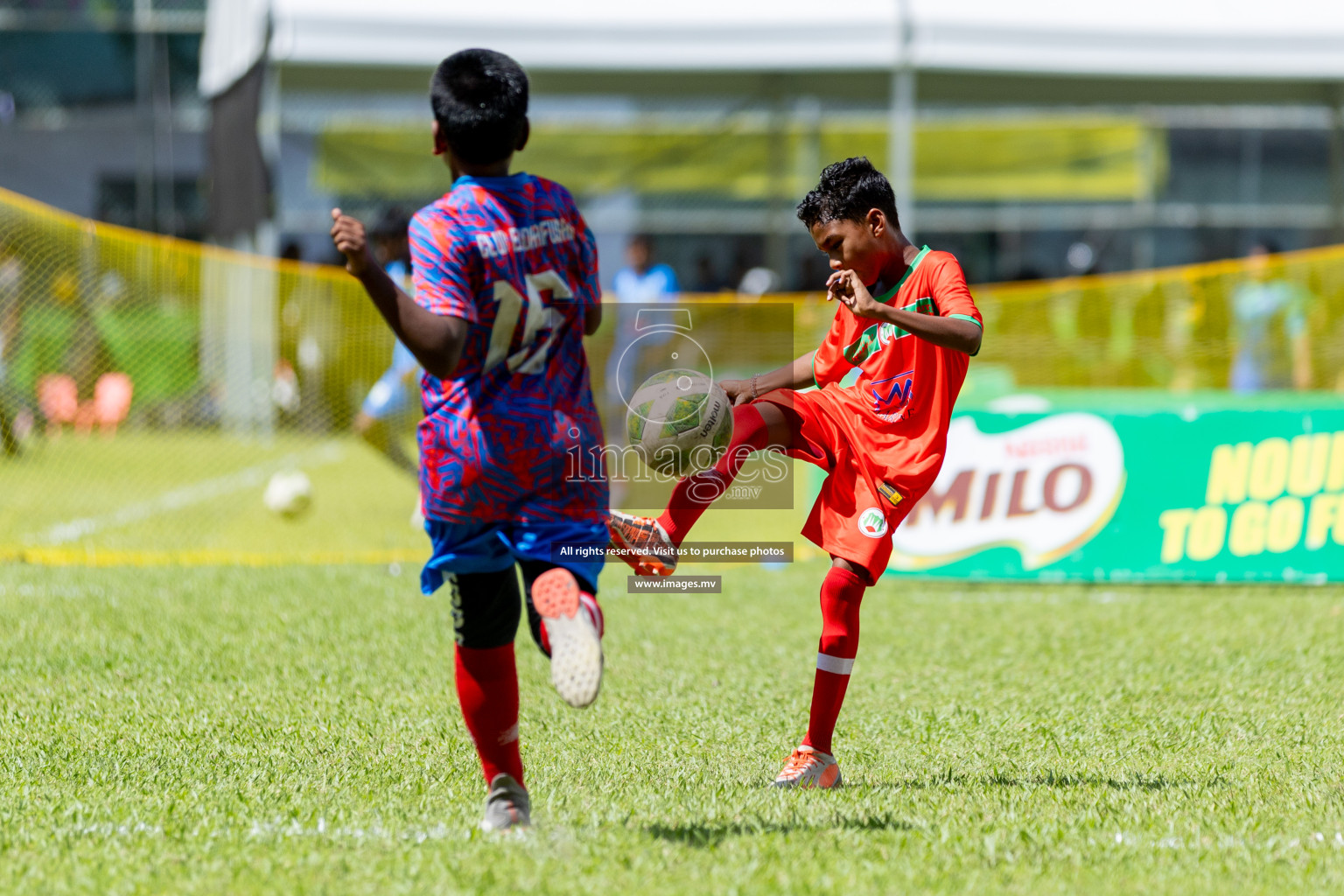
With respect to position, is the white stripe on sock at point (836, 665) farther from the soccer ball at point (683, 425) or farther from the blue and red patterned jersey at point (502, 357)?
the blue and red patterned jersey at point (502, 357)

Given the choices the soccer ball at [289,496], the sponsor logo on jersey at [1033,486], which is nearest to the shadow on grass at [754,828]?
the sponsor logo on jersey at [1033,486]

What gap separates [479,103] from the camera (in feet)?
11.2

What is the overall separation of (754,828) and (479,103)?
1.90 metres

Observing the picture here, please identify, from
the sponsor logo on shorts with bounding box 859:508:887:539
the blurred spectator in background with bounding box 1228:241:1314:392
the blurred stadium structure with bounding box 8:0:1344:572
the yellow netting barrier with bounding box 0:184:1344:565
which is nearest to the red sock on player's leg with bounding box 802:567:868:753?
the sponsor logo on shorts with bounding box 859:508:887:539

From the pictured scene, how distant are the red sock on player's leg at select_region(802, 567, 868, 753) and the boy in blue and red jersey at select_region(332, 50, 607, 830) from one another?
970mm

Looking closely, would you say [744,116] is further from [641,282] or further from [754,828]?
[754,828]

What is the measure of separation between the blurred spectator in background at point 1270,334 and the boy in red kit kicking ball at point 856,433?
7042mm

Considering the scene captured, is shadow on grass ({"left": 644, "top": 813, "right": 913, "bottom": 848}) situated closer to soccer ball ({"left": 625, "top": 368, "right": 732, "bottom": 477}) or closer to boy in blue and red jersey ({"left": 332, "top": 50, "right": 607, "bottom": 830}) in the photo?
boy in blue and red jersey ({"left": 332, "top": 50, "right": 607, "bottom": 830})

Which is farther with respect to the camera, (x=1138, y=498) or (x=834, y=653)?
(x=1138, y=498)

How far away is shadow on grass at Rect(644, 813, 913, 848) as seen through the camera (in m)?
3.66

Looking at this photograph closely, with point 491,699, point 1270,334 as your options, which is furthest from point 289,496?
point 1270,334

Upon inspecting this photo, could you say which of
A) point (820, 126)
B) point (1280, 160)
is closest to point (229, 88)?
point (820, 126)

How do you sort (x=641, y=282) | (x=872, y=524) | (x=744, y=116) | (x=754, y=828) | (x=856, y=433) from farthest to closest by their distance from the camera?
(x=744, y=116) → (x=641, y=282) → (x=856, y=433) → (x=872, y=524) → (x=754, y=828)

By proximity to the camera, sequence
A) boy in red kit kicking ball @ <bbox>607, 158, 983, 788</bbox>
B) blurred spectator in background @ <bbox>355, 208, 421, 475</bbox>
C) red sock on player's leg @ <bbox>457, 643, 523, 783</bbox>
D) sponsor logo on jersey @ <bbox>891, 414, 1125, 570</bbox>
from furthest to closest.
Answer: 1. blurred spectator in background @ <bbox>355, 208, 421, 475</bbox>
2. sponsor logo on jersey @ <bbox>891, 414, 1125, 570</bbox>
3. boy in red kit kicking ball @ <bbox>607, 158, 983, 788</bbox>
4. red sock on player's leg @ <bbox>457, 643, 523, 783</bbox>
